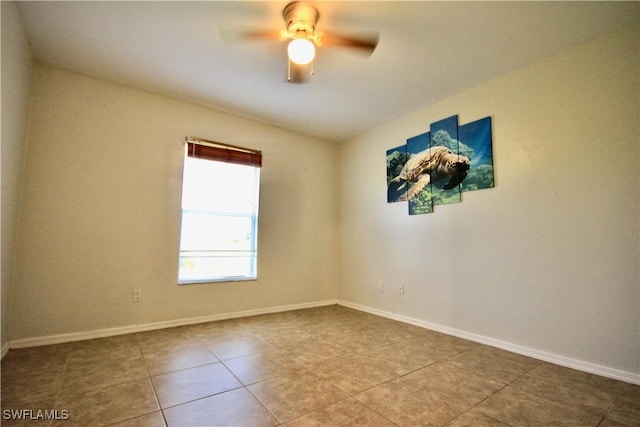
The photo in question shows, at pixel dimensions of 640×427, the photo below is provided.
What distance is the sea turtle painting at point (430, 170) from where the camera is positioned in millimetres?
3076

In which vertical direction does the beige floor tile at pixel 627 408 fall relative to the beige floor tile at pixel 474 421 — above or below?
below

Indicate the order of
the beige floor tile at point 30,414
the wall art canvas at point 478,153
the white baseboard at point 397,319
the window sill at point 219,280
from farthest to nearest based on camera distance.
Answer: the window sill at point 219,280 → the wall art canvas at point 478,153 → the white baseboard at point 397,319 → the beige floor tile at point 30,414

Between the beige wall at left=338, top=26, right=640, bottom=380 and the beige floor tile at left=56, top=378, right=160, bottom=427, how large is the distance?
2.74 m

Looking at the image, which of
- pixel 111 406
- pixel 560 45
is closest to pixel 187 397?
pixel 111 406

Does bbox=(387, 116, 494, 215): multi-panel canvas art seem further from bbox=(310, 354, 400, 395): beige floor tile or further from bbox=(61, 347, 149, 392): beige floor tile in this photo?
bbox=(61, 347, 149, 392): beige floor tile

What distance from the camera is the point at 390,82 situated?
2.93 metres

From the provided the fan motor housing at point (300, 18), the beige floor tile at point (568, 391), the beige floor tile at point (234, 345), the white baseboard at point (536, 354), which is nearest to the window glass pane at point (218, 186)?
the beige floor tile at point (234, 345)

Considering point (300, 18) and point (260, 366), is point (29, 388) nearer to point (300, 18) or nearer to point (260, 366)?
point (260, 366)

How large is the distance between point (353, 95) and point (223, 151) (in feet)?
5.55

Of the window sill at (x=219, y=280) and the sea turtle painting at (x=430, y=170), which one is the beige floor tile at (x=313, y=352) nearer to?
the window sill at (x=219, y=280)

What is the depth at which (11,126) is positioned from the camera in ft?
7.07

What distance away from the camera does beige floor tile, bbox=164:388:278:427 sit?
150 cm

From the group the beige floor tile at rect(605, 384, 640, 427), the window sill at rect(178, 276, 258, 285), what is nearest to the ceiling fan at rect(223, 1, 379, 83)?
the window sill at rect(178, 276, 258, 285)

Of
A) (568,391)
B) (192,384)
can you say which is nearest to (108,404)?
(192,384)
